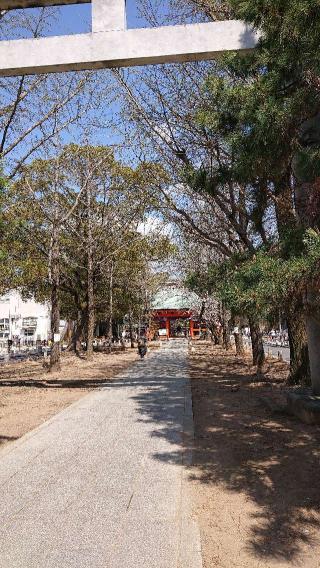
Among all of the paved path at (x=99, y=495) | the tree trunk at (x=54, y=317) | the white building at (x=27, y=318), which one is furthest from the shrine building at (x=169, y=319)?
the paved path at (x=99, y=495)

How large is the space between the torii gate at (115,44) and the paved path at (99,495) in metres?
6.02

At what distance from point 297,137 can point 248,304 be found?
206 centimetres

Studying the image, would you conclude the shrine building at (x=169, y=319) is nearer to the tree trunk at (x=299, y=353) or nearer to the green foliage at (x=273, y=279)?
the tree trunk at (x=299, y=353)

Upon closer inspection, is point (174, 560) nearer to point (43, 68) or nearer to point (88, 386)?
point (43, 68)

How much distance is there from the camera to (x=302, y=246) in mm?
4742

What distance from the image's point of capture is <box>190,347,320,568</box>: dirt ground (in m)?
4.29

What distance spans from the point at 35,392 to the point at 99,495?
9.33 meters

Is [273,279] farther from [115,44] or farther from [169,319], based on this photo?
[169,319]

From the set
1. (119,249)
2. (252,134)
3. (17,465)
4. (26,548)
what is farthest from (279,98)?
(119,249)

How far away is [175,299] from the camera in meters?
63.7

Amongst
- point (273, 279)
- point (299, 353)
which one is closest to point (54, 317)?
point (299, 353)

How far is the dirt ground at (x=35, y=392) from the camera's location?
9.85 m

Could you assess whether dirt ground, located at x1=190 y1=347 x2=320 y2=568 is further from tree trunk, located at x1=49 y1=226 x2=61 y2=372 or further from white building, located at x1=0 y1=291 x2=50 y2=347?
white building, located at x1=0 y1=291 x2=50 y2=347

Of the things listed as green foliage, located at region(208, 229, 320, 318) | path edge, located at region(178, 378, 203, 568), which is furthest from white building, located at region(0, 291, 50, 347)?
green foliage, located at region(208, 229, 320, 318)
